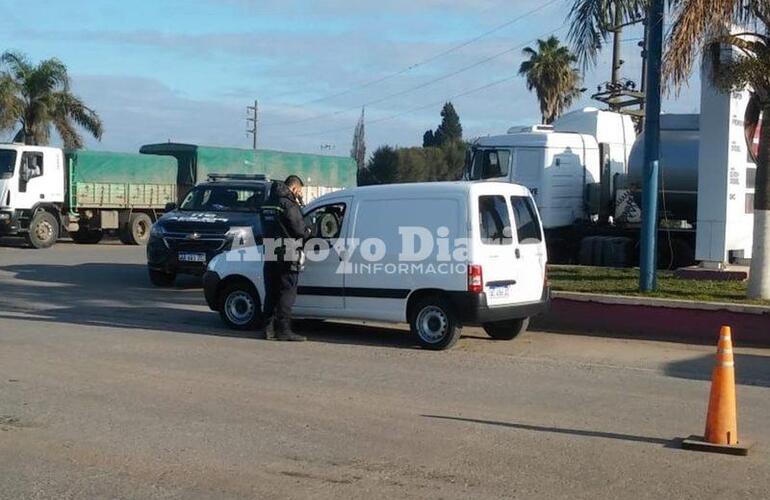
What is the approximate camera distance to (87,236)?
30.3 metres

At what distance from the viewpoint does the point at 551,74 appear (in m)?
42.4

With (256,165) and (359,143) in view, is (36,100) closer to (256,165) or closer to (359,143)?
(256,165)

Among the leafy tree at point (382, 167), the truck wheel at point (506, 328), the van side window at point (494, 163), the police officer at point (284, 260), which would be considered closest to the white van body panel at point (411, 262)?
the police officer at point (284, 260)

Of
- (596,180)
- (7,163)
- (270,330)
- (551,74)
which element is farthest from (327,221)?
(551,74)

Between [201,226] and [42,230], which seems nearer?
[201,226]

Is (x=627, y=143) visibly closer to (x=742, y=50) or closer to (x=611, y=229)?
(x=611, y=229)

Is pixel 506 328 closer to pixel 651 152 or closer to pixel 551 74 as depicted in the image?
pixel 651 152

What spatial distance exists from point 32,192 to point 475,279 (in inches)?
746

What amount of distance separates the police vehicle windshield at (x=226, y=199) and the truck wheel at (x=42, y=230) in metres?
10.1

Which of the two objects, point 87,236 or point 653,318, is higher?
point 87,236

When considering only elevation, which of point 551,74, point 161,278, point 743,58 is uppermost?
point 551,74

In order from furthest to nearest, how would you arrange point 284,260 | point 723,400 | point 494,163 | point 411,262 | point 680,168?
1. point 494,163
2. point 680,168
3. point 284,260
4. point 411,262
5. point 723,400

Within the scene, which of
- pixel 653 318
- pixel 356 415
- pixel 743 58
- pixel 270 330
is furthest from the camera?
pixel 743 58

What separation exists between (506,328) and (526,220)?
1.60 m
